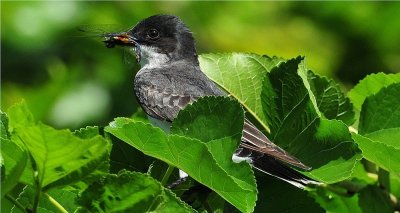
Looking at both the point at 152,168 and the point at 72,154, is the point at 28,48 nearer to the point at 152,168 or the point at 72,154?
the point at 152,168

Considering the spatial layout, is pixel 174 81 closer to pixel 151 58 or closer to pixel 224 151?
pixel 151 58

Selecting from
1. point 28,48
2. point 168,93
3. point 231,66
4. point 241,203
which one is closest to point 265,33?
point 28,48

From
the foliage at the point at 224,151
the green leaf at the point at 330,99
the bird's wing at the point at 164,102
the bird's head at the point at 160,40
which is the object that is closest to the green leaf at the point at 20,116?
the foliage at the point at 224,151

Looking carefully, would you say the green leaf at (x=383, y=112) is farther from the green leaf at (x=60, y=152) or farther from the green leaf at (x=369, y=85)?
the green leaf at (x=60, y=152)

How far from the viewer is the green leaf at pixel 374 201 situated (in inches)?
103

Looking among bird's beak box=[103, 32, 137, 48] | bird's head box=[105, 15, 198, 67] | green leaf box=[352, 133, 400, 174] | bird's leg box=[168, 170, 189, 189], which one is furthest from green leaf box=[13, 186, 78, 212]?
bird's head box=[105, 15, 198, 67]

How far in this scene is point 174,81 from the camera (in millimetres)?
4230

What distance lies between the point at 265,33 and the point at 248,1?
0.32 metres

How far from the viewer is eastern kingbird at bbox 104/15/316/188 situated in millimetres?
2883

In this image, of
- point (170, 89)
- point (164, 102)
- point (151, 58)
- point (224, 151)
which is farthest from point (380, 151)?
point (151, 58)

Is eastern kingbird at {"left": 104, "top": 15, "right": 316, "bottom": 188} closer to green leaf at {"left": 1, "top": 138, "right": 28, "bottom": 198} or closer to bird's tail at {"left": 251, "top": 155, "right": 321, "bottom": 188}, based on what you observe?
bird's tail at {"left": 251, "top": 155, "right": 321, "bottom": 188}

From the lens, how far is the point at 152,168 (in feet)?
8.30

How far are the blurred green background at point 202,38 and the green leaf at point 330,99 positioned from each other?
308cm

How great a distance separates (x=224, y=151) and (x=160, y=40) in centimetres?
275
